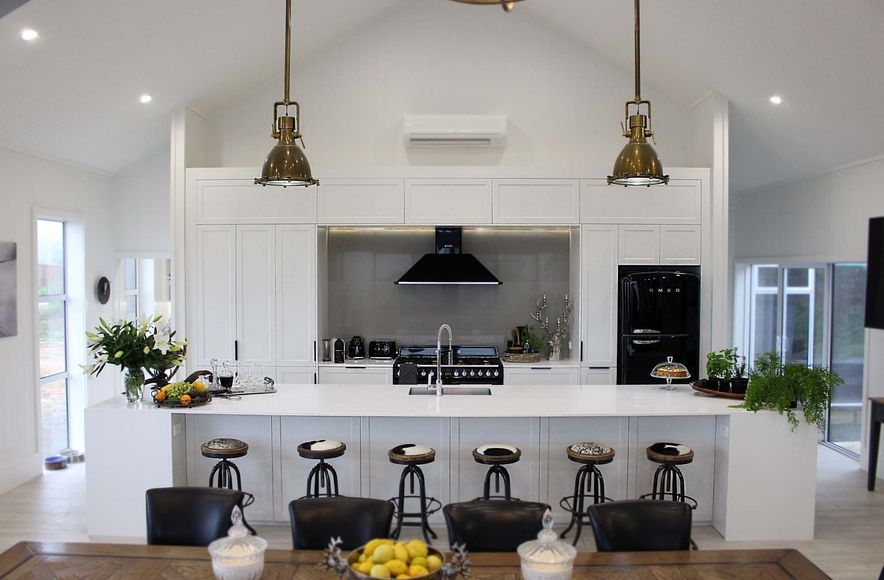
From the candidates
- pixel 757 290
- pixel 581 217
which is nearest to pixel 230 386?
pixel 581 217

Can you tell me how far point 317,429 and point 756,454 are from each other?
9.13 feet

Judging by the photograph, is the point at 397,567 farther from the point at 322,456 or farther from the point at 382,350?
the point at 382,350

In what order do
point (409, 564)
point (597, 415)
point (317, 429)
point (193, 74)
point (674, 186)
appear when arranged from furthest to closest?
1. point (674, 186)
2. point (193, 74)
3. point (317, 429)
4. point (597, 415)
5. point (409, 564)

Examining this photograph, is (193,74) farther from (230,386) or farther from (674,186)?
(674,186)

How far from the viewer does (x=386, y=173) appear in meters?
6.14

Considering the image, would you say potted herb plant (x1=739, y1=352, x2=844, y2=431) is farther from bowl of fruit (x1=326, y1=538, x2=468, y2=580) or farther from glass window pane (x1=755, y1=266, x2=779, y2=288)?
glass window pane (x1=755, y1=266, x2=779, y2=288)

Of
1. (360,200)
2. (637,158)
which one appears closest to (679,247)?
(360,200)

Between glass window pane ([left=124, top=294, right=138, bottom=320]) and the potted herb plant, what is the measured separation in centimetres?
596

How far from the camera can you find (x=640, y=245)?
613 centimetres

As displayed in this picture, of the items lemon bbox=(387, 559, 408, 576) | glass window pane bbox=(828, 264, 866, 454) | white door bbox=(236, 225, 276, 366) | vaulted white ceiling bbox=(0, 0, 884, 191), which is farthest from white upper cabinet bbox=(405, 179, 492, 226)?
lemon bbox=(387, 559, 408, 576)

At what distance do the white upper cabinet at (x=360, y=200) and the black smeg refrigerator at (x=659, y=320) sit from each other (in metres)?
2.18

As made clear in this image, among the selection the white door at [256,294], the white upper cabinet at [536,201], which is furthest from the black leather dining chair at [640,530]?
the white door at [256,294]

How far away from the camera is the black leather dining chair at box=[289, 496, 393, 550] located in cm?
254

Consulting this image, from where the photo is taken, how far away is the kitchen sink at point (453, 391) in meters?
4.77
